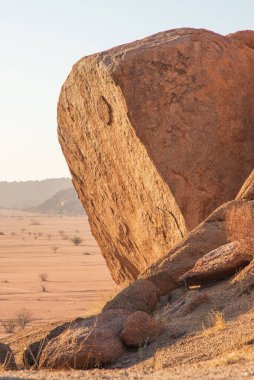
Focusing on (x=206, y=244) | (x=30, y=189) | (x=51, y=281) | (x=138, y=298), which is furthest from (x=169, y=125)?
(x=30, y=189)

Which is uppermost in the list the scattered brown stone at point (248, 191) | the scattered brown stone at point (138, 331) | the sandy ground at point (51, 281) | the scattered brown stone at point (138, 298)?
the scattered brown stone at point (248, 191)

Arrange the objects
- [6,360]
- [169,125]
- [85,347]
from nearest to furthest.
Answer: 1. [85,347]
2. [6,360]
3. [169,125]

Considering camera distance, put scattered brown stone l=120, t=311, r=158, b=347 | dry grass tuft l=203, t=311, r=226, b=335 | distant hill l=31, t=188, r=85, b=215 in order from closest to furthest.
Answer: dry grass tuft l=203, t=311, r=226, b=335, scattered brown stone l=120, t=311, r=158, b=347, distant hill l=31, t=188, r=85, b=215

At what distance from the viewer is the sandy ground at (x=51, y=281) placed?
16.7 metres

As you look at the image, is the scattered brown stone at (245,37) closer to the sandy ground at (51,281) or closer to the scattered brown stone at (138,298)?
the sandy ground at (51,281)

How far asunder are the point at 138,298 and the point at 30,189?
164548 millimetres

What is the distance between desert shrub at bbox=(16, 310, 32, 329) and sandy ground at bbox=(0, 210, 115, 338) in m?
0.13

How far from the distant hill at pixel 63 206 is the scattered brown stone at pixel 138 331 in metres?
88.0

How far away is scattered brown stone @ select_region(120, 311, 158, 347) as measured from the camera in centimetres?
691

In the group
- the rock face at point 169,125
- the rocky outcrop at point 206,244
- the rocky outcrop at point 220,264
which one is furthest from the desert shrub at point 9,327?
the rocky outcrop at point 220,264

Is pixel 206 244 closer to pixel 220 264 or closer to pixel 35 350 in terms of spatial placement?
pixel 220 264

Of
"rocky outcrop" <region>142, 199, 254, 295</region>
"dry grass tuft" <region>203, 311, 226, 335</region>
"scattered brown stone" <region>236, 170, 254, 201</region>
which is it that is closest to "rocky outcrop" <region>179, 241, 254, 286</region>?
"rocky outcrop" <region>142, 199, 254, 295</region>

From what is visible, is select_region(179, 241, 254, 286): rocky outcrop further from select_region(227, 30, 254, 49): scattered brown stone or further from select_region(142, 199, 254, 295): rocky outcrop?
select_region(227, 30, 254, 49): scattered brown stone

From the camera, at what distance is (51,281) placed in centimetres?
2298
